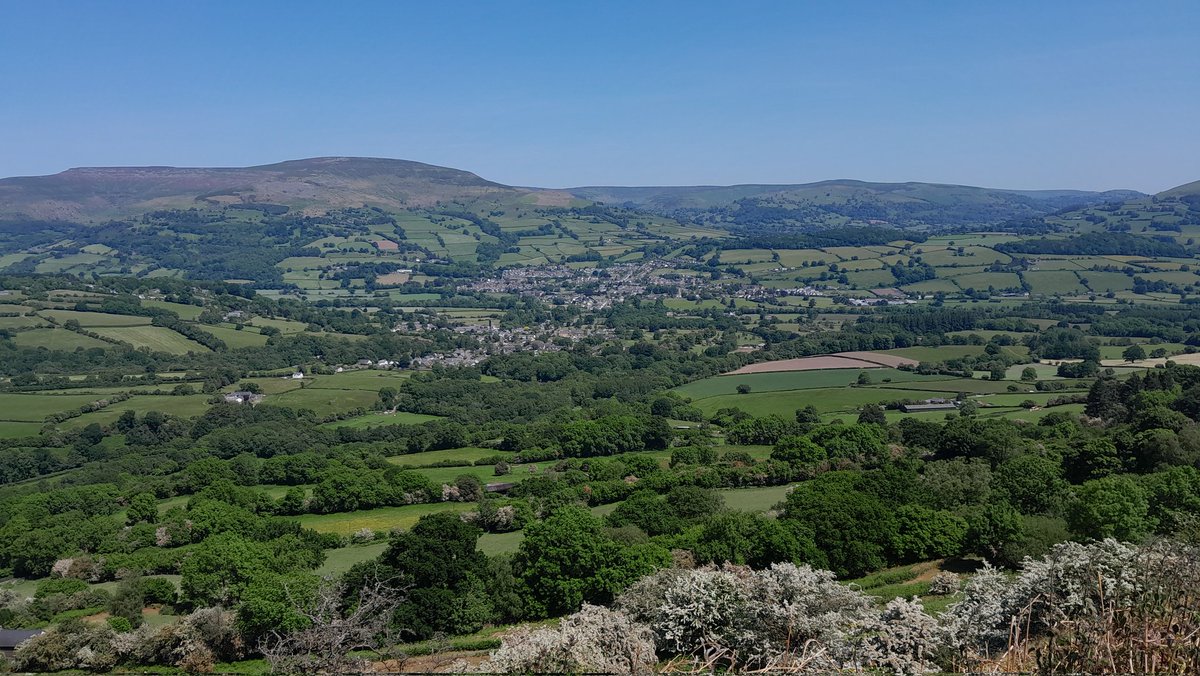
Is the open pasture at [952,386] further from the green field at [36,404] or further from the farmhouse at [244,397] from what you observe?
the green field at [36,404]

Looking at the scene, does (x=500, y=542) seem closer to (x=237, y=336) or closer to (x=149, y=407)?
(x=149, y=407)

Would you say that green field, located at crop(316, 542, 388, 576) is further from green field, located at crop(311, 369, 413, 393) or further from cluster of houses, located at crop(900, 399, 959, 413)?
green field, located at crop(311, 369, 413, 393)

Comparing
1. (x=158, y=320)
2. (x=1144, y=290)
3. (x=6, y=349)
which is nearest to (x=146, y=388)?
(x=6, y=349)

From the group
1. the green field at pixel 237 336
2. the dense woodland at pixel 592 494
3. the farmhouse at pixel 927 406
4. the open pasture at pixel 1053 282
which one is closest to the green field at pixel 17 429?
the dense woodland at pixel 592 494

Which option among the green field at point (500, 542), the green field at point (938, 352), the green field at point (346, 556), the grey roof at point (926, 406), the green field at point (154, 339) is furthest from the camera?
the green field at point (154, 339)

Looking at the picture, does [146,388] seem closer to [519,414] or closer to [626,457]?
[519,414]

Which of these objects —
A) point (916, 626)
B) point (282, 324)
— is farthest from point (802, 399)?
point (282, 324)
